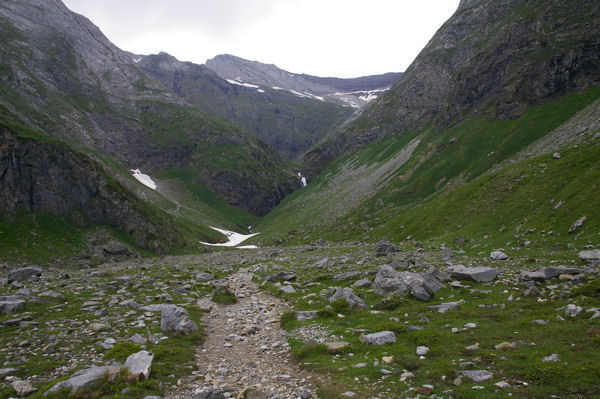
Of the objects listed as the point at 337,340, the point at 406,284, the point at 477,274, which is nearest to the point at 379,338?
the point at 337,340

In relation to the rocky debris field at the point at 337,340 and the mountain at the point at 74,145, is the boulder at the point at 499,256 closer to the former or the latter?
the rocky debris field at the point at 337,340

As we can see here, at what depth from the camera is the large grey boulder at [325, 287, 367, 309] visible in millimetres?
21234

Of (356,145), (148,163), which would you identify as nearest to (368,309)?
(356,145)

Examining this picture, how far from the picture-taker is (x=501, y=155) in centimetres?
6812

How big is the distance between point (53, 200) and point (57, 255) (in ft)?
68.6

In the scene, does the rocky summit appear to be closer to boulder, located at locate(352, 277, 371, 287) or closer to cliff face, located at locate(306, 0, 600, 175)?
boulder, located at locate(352, 277, 371, 287)

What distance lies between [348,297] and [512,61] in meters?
99.5

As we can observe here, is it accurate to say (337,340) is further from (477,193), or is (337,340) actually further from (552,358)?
(477,193)

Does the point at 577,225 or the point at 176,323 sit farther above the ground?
the point at 577,225

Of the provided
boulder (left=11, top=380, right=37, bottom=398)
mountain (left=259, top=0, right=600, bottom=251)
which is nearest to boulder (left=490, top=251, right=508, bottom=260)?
mountain (left=259, top=0, right=600, bottom=251)

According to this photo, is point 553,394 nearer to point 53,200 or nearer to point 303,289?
point 303,289

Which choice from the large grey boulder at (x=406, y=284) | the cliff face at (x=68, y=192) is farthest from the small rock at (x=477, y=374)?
the cliff face at (x=68, y=192)

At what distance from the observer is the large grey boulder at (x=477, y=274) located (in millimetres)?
21830

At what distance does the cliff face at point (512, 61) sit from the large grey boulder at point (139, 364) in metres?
94.0
